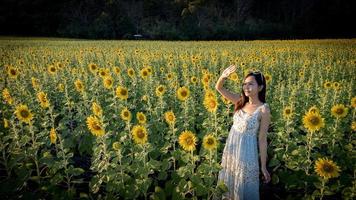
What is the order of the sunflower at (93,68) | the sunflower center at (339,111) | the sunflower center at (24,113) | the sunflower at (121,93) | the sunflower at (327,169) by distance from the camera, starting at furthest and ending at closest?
1. the sunflower at (93,68)
2. the sunflower at (121,93)
3. the sunflower center at (339,111)
4. the sunflower center at (24,113)
5. the sunflower at (327,169)

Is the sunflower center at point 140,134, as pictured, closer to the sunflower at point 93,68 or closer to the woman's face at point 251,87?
the woman's face at point 251,87

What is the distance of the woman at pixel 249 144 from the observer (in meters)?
3.16

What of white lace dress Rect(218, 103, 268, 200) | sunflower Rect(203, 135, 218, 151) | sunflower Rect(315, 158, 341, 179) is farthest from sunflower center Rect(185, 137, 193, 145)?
sunflower Rect(315, 158, 341, 179)

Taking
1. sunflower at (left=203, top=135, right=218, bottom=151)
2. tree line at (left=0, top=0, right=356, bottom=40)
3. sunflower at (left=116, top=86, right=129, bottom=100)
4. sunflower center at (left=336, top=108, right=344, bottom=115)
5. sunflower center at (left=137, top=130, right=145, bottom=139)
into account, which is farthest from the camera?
tree line at (left=0, top=0, right=356, bottom=40)

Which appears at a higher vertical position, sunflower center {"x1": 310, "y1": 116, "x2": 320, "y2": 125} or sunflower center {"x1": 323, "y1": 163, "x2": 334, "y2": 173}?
sunflower center {"x1": 310, "y1": 116, "x2": 320, "y2": 125}

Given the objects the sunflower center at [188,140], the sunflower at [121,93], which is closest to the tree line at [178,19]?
the sunflower at [121,93]

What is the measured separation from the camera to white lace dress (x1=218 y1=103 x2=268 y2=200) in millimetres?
3186

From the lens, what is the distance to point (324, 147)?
539cm

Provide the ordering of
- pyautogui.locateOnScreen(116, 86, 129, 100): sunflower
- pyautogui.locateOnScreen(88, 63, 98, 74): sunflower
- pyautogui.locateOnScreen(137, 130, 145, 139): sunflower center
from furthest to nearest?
pyautogui.locateOnScreen(88, 63, 98, 74): sunflower
pyautogui.locateOnScreen(116, 86, 129, 100): sunflower
pyautogui.locateOnScreen(137, 130, 145, 139): sunflower center

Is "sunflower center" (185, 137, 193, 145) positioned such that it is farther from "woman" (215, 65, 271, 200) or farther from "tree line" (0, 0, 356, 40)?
"tree line" (0, 0, 356, 40)

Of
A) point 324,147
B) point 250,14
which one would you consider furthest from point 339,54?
point 250,14

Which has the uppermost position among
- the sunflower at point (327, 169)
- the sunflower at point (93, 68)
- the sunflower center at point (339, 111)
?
the sunflower at point (93, 68)

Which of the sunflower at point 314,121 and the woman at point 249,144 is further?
the sunflower at point 314,121

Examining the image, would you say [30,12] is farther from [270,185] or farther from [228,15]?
[270,185]
